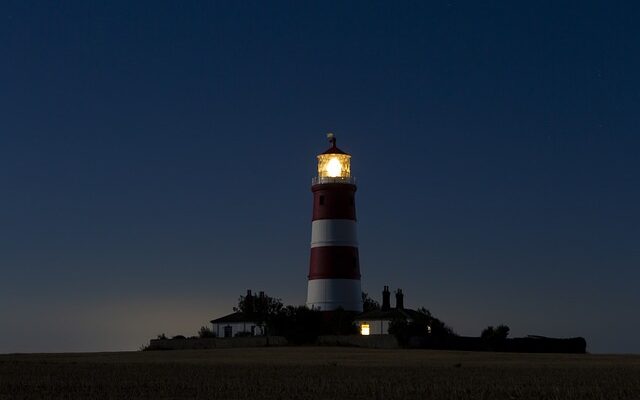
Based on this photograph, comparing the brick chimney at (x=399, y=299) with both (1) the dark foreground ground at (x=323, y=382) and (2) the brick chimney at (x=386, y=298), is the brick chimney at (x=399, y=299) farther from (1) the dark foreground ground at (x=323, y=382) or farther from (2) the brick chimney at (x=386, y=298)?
(1) the dark foreground ground at (x=323, y=382)

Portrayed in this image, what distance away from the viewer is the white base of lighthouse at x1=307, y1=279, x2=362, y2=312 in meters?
69.3

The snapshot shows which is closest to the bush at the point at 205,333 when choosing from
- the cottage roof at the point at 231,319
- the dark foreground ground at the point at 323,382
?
the cottage roof at the point at 231,319

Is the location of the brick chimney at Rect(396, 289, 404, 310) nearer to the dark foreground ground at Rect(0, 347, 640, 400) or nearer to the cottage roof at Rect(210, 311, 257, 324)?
the cottage roof at Rect(210, 311, 257, 324)

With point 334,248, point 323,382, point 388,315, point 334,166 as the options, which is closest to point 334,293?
→ point 334,248

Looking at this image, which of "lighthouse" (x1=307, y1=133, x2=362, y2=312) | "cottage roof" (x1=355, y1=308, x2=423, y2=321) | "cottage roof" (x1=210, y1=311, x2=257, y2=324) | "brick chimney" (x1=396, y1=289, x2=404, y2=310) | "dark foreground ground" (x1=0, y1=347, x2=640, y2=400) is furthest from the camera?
"cottage roof" (x1=210, y1=311, x2=257, y2=324)

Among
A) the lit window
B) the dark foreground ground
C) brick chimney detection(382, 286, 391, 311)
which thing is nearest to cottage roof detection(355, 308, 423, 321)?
brick chimney detection(382, 286, 391, 311)

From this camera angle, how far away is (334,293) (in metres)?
69.5

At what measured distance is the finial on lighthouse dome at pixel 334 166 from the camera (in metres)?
71.1

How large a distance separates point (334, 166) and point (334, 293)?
28.4ft

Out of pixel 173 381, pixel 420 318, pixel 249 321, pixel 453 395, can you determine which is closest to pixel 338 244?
pixel 420 318

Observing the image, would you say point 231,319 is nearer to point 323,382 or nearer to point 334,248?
point 334,248

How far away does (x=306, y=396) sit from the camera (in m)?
26.8

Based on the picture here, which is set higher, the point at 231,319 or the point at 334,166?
the point at 334,166

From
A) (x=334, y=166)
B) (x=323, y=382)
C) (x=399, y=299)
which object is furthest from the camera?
(x=399, y=299)
